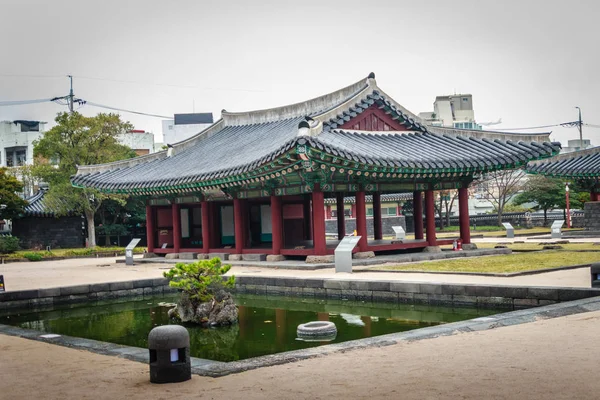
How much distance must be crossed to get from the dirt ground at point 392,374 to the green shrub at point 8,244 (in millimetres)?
38833

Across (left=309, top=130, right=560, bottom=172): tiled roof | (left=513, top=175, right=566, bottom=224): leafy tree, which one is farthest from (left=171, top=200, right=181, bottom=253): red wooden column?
(left=513, top=175, right=566, bottom=224): leafy tree

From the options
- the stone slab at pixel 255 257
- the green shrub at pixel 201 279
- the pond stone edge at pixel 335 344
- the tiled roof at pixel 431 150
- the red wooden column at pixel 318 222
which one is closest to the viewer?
the pond stone edge at pixel 335 344

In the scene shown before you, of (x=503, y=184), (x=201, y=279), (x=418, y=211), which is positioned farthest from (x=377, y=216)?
(x=503, y=184)

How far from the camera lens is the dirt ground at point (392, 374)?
782 centimetres

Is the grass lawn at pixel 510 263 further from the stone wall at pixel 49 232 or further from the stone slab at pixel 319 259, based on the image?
the stone wall at pixel 49 232

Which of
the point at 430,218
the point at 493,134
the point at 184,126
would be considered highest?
the point at 184,126

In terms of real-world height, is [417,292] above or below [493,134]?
A: below

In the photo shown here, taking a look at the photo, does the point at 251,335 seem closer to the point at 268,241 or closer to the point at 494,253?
the point at 494,253

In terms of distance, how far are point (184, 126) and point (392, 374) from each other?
3124 inches

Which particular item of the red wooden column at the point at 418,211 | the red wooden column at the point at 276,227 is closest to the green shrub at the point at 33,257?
the red wooden column at the point at 276,227

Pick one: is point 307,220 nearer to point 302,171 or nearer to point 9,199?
point 302,171

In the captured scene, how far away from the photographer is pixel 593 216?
4253 cm

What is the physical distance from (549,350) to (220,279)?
8.92 meters

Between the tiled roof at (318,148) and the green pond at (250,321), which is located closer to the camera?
the green pond at (250,321)
